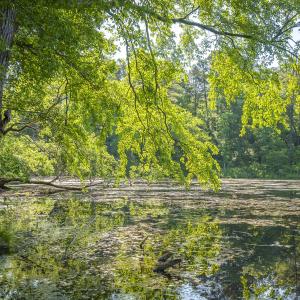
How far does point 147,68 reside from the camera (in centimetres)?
805

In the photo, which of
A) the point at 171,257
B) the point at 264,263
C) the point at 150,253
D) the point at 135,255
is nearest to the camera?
the point at 264,263

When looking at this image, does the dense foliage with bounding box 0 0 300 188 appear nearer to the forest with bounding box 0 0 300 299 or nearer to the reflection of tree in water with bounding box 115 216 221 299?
the forest with bounding box 0 0 300 299

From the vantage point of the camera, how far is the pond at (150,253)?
8.22 metres

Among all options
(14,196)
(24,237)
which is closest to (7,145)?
(24,237)

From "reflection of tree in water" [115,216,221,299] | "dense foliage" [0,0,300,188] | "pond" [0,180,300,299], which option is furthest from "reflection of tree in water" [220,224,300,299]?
"dense foliage" [0,0,300,188]

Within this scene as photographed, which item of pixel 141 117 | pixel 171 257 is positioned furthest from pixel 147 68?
pixel 171 257

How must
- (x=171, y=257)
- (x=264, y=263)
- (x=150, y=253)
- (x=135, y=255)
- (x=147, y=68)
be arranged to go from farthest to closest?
1. (x=150, y=253)
2. (x=135, y=255)
3. (x=171, y=257)
4. (x=264, y=263)
5. (x=147, y=68)

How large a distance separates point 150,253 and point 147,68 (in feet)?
17.0

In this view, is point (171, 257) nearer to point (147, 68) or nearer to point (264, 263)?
point (264, 263)

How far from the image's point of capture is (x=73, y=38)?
24.4 ft

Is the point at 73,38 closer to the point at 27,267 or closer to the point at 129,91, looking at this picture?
the point at 129,91

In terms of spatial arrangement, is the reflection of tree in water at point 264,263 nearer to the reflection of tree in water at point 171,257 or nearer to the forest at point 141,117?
the forest at point 141,117

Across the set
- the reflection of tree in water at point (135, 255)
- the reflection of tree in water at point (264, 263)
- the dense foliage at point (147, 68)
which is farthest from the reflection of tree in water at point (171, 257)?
the dense foliage at point (147, 68)

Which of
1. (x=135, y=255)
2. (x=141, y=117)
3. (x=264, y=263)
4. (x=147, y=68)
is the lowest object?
(x=264, y=263)
